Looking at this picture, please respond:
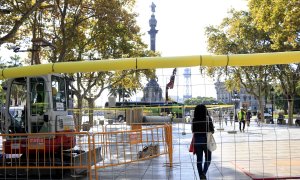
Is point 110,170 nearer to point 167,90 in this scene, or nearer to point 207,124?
point 207,124

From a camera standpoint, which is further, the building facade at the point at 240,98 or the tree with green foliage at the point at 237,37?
the tree with green foliage at the point at 237,37

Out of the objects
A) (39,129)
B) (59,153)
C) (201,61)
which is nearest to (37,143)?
(59,153)

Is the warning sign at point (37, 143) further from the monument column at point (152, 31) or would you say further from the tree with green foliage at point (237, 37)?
the monument column at point (152, 31)

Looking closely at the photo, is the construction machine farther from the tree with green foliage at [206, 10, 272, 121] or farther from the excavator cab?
the tree with green foliage at [206, 10, 272, 121]

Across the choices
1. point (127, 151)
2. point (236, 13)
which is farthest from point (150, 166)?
point (236, 13)

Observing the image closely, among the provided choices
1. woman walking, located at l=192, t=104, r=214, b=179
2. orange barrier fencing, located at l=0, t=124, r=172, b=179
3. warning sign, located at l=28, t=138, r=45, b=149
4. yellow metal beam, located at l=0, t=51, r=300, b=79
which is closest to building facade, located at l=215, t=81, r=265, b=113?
yellow metal beam, located at l=0, t=51, r=300, b=79

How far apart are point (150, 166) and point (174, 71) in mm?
5037

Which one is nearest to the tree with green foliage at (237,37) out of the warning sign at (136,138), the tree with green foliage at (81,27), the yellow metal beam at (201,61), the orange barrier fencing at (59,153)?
the tree with green foliage at (81,27)

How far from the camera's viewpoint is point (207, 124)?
29.8 feet

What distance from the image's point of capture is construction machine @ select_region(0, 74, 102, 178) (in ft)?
31.8

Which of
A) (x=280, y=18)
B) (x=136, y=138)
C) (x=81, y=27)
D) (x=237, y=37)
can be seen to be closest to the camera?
(x=136, y=138)

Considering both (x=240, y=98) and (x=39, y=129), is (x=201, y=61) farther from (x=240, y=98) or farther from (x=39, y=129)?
(x=39, y=129)

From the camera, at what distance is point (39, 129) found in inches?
438

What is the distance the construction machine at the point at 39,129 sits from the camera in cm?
968
